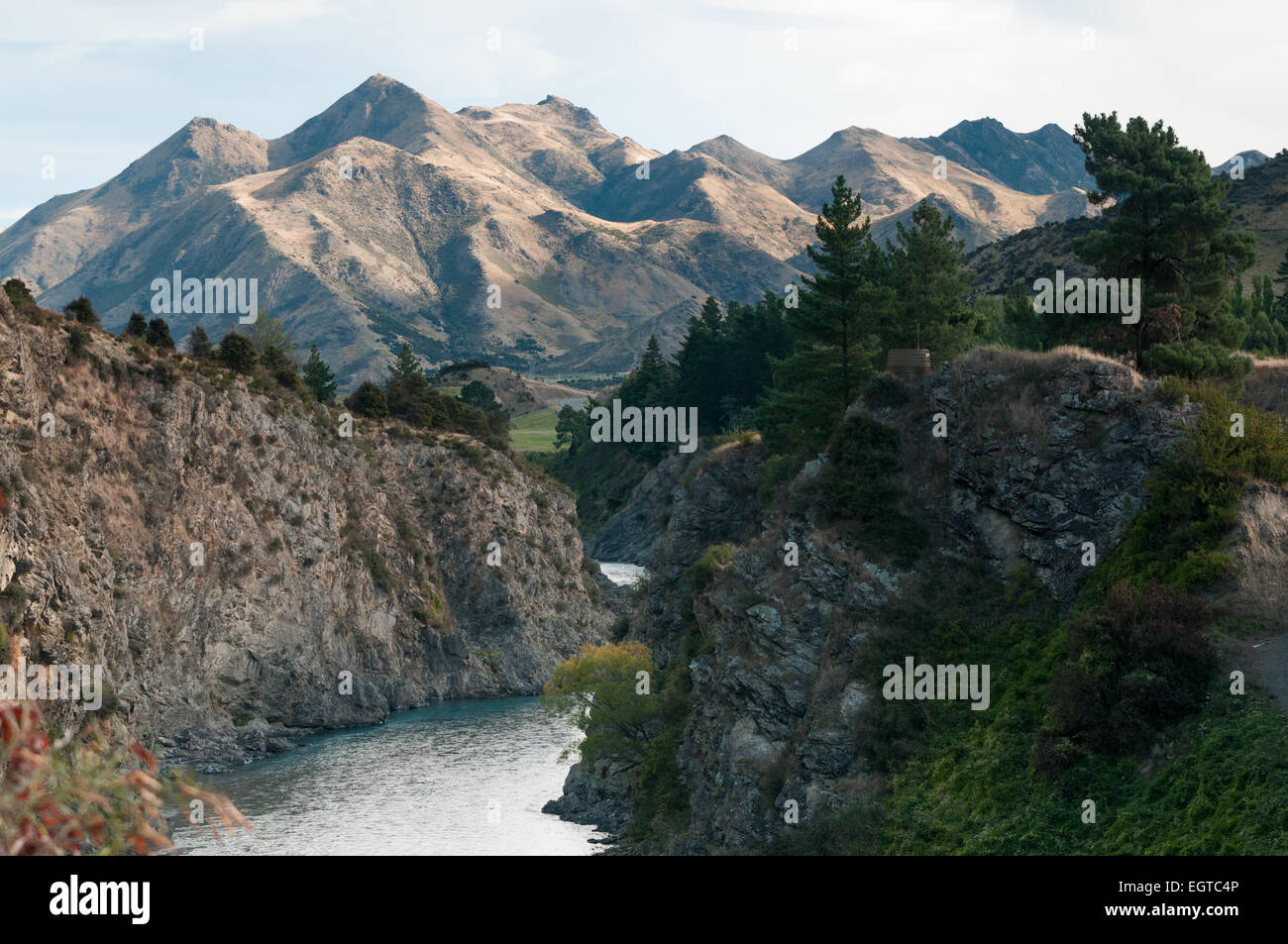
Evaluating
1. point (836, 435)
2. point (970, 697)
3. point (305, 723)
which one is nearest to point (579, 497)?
point (305, 723)

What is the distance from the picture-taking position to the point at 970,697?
49.3 metres

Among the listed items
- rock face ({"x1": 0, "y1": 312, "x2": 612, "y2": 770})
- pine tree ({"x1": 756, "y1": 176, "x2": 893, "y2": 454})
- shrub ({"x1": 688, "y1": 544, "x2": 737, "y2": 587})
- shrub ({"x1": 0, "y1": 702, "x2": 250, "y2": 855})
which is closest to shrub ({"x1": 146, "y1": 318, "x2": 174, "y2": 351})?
rock face ({"x1": 0, "y1": 312, "x2": 612, "y2": 770})

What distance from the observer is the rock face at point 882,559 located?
51625 mm

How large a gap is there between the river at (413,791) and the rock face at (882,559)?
1542 centimetres

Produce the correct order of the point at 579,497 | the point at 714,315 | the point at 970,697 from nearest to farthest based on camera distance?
the point at 970,697
the point at 714,315
the point at 579,497

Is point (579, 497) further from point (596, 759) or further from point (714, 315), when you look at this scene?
point (596, 759)

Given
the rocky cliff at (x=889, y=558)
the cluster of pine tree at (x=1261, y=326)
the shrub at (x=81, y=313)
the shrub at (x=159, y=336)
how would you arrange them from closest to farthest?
the rocky cliff at (x=889, y=558) → the cluster of pine tree at (x=1261, y=326) → the shrub at (x=81, y=313) → the shrub at (x=159, y=336)

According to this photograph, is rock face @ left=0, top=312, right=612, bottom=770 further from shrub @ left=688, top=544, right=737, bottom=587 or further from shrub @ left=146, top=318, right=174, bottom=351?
shrub @ left=688, top=544, right=737, bottom=587

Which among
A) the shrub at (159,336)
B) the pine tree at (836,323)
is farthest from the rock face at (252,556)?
the pine tree at (836,323)

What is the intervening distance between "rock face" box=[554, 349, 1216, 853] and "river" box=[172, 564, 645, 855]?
15.4m

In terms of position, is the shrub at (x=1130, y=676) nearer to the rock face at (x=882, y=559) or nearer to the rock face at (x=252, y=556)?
the rock face at (x=882, y=559)

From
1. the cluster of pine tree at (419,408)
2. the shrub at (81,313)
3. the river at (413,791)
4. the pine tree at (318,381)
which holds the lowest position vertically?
the river at (413,791)

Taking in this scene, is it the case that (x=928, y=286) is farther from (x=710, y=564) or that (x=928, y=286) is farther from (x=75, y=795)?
(x=75, y=795)
